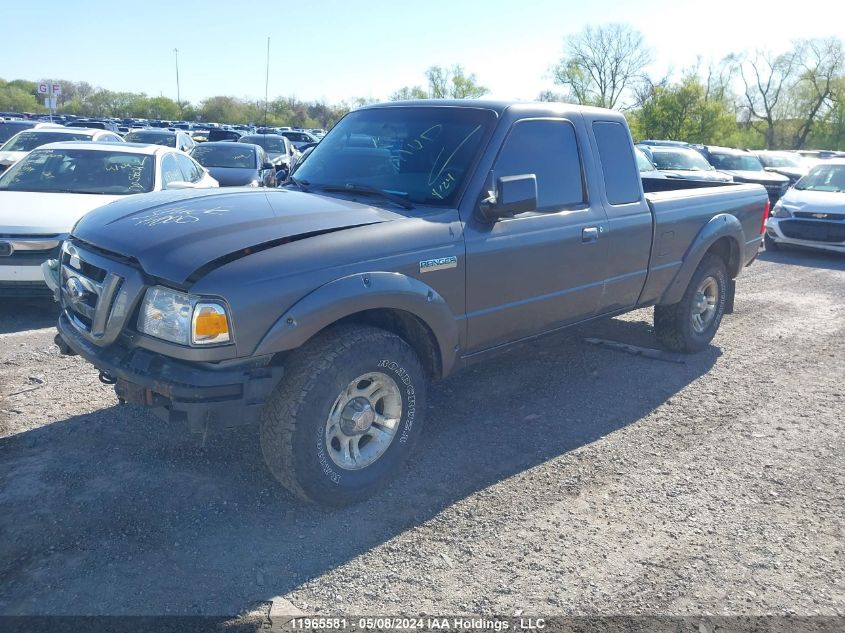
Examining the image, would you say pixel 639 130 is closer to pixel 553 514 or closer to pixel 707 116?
pixel 707 116

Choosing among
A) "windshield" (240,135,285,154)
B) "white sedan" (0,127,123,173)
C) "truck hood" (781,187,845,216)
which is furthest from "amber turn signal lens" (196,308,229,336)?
"windshield" (240,135,285,154)

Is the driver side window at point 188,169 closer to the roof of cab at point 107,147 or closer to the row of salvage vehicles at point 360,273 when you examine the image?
the roof of cab at point 107,147

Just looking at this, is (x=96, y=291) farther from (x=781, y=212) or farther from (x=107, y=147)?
(x=781, y=212)

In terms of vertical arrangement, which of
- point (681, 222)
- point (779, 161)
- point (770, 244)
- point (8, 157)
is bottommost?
point (770, 244)

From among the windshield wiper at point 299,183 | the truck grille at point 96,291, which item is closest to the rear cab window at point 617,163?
the windshield wiper at point 299,183

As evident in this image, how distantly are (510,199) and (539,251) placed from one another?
1.98 ft

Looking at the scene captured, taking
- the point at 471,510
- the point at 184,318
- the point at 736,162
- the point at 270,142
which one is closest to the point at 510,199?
the point at 471,510

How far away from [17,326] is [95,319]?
137 inches

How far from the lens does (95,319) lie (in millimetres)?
3404

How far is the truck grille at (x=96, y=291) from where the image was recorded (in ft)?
10.7

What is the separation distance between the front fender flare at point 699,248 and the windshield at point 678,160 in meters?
11.0

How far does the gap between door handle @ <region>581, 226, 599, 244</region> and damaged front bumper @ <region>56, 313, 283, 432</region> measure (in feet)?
7.80

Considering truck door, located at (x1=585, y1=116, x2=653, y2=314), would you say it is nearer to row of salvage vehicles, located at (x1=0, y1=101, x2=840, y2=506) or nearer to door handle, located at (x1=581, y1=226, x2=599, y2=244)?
row of salvage vehicles, located at (x1=0, y1=101, x2=840, y2=506)

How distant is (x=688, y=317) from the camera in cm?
616
